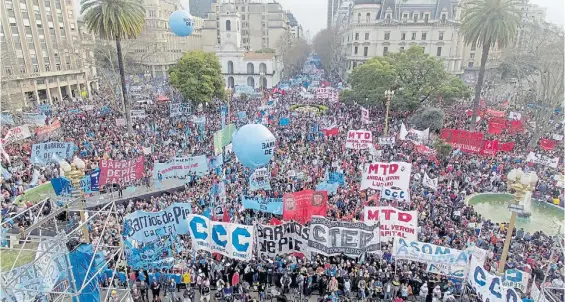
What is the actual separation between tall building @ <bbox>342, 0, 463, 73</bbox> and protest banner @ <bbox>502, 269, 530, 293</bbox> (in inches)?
2178

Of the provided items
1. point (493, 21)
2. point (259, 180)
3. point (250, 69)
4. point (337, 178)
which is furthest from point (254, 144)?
point (250, 69)

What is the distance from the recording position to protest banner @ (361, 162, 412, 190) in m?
16.2

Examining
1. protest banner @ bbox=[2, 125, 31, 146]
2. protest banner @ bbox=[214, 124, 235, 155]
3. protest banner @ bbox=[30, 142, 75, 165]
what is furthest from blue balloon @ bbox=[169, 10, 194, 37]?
protest banner @ bbox=[2, 125, 31, 146]

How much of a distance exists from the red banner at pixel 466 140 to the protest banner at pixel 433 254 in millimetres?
12882

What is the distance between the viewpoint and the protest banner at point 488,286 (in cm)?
1034

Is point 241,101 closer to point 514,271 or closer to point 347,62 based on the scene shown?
point 347,62

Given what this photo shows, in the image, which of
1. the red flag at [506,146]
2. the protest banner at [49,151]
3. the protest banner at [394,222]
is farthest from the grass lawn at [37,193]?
the red flag at [506,146]

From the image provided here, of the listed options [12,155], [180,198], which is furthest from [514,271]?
[12,155]

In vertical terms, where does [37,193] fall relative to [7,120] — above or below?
below

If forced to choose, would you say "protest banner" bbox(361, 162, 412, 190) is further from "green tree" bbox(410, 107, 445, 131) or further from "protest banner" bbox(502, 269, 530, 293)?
"green tree" bbox(410, 107, 445, 131)

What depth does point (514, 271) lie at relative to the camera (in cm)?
1134

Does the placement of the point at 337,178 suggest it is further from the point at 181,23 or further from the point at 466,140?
the point at 181,23

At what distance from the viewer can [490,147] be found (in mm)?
22531

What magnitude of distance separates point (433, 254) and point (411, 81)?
2927 centimetres
